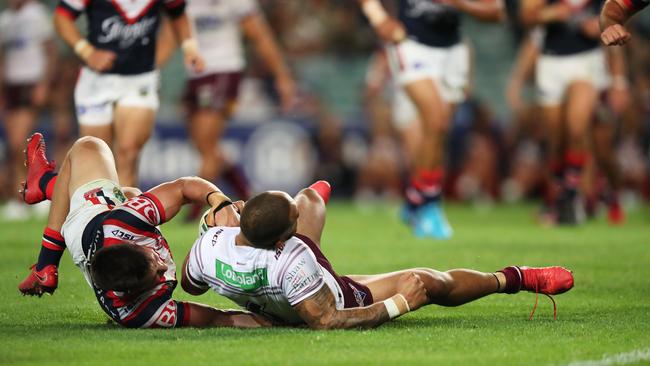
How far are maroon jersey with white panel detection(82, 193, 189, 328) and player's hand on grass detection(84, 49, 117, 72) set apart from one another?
4122 mm

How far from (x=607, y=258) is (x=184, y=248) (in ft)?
11.9

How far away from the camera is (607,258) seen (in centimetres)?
990

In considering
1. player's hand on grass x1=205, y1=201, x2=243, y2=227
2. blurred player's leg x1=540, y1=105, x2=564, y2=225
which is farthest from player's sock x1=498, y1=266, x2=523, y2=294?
blurred player's leg x1=540, y1=105, x2=564, y2=225

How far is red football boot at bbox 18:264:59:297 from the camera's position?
21.7ft

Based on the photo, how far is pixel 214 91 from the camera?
1398 cm

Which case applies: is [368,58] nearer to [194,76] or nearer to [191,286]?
[194,76]

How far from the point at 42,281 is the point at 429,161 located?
6.05 meters

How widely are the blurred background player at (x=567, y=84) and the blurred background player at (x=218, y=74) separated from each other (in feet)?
9.69

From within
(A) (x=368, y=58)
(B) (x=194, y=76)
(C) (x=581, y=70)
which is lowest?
(A) (x=368, y=58)

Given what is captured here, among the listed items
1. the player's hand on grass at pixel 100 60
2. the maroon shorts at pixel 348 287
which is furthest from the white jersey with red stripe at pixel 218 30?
the maroon shorts at pixel 348 287

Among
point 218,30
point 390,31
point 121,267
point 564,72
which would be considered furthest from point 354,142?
point 121,267

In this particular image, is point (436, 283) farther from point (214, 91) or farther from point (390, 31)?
point (214, 91)

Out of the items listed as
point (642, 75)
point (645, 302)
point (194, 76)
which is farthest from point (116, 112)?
point (642, 75)

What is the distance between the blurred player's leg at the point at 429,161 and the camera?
39.0 feet
